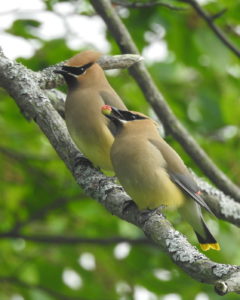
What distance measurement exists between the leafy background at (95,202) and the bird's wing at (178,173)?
164 cm

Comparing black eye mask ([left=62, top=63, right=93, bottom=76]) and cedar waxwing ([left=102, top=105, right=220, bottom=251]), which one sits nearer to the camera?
cedar waxwing ([left=102, top=105, right=220, bottom=251])

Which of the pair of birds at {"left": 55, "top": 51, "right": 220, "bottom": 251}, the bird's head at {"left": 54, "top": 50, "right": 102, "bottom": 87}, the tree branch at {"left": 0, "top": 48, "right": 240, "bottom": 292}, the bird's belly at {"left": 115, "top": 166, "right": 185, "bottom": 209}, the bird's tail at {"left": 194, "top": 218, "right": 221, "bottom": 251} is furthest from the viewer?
the bird's head at {"left": 54, "top": 50, "right": 102, "bottom": 87}

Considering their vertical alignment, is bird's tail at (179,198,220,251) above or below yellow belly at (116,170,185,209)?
below

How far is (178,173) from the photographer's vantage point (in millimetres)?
4449

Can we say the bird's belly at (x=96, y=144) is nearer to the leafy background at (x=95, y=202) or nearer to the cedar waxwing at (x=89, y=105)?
→ the cedar waxwing at (x=89, y=105)

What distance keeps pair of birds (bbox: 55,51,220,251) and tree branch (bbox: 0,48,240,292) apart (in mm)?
129

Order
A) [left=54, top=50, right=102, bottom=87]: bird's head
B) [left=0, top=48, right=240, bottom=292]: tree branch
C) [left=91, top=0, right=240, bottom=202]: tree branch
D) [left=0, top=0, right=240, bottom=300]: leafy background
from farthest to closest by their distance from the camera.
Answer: [left=0, top=0, right=240, bottom=300]: leafy background
[left=91, top=0, right=240, bottom=202]: tree branch
[left=54, top=50, right=102, bottom=87]: bird's head
[left=0, top=48, right=240, bottom=292]: tree branch

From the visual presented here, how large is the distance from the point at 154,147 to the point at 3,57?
40.6 inches

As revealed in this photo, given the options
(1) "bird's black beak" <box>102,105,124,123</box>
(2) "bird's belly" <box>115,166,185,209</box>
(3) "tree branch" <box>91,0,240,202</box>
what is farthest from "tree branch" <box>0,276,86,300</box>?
(2) "bird's belly" <box>115,166,185,209</box>

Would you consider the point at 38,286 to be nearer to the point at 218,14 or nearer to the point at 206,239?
the point at 206,239

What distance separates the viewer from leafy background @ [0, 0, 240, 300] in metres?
6.32

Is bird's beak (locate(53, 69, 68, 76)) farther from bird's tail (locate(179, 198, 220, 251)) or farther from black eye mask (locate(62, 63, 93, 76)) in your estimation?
bird's tail (locate(179, 198, 220, 251))

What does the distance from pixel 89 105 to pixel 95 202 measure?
6.83 ft

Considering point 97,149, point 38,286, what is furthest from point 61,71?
point 38,286
